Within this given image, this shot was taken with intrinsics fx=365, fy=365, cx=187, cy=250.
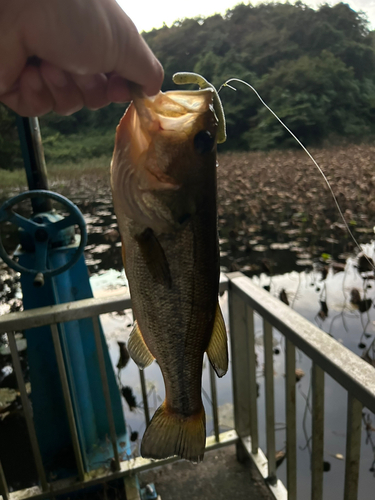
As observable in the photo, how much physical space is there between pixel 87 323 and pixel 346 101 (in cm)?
797

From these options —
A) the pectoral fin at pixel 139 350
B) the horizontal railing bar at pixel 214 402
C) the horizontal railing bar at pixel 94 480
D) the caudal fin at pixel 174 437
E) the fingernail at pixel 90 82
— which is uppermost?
the fingernail at pixel 90 82

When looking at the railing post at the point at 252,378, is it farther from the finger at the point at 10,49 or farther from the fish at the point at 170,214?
the finger at the point at 10,49

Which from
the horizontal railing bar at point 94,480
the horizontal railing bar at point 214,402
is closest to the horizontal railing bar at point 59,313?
the horizontal railing bar at point 214,402

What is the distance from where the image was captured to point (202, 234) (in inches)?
32.2

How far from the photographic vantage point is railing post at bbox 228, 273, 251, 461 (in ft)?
6.45

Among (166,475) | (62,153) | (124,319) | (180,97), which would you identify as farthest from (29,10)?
(62,153)

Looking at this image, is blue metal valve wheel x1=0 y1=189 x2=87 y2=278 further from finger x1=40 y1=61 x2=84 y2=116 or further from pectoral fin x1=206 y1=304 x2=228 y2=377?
pectoral fin x1=206 y1=304 x2=228 y2=377

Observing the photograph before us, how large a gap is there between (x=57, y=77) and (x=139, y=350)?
0.73 metres

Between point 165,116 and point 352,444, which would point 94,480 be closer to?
point 352,444

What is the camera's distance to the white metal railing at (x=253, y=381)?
1112mm

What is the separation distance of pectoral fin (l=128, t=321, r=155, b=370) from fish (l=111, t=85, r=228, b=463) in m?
0.06

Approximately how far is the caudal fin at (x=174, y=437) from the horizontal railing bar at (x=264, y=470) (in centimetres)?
126

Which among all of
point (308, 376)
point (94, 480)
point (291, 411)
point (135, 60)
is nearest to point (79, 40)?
point (135, 60)

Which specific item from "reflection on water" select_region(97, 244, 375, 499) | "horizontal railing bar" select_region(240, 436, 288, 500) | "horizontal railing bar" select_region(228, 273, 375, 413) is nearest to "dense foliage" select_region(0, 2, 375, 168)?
"reflection on water" select_region(97, 244, 375, 499)
